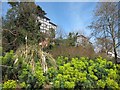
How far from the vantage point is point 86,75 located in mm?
2191

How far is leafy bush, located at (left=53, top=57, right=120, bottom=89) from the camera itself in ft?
6.95

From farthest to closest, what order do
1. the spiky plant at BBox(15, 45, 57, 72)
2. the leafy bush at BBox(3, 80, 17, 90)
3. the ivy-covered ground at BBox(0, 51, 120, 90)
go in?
1. the spiky plant at BBox(15, 45, 57, 72)
2. the ivy-covered ground at BBox(0, 51, 120, 90)
3. the leafy bush at BBox(3, 80, 17, 90)

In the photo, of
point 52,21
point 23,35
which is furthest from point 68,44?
point 52,21

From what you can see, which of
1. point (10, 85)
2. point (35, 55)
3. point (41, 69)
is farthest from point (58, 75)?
point (10, 85)

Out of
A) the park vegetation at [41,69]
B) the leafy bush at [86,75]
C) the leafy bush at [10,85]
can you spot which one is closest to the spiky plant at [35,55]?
the park vegetation at [41,69]

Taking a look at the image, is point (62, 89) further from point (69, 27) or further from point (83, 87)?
point (69, 27)

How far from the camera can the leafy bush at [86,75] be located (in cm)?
212

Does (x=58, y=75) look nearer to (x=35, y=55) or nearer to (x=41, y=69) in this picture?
(x=41, y=69)

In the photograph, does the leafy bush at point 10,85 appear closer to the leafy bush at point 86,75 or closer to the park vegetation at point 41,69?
the park vegetation at point 41,69

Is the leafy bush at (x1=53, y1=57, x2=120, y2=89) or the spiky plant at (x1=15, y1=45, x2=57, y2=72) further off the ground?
the spiky plant at (x1=15, y1=45, x2=57, y2=72)

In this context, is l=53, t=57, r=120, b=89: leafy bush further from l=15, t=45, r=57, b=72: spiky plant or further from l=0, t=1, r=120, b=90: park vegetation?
l=15, t=45, r=57, b=72: spiky plant

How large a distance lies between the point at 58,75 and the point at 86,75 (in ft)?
1.02

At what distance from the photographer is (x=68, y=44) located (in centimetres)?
326

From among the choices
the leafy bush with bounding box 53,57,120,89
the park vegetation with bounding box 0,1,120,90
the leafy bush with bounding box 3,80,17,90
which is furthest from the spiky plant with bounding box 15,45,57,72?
the leafy bush with bounding box 3,80,17,90
